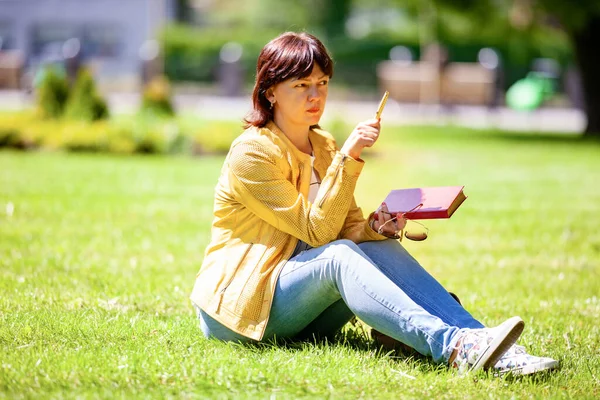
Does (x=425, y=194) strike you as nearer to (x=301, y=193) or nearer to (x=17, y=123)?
(x=301, y=193)

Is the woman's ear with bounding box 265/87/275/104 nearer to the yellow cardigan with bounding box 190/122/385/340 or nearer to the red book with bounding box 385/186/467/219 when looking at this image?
the yellow cardigan with bounding box 190/122/385/340

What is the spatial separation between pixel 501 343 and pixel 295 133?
4.13 feet

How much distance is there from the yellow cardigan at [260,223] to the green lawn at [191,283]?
21 centimetres

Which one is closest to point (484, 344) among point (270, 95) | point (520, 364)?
point (520, 364)

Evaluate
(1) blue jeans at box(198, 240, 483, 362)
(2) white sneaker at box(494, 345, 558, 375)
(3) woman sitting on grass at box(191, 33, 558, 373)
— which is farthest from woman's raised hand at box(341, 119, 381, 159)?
(2) white sneaker at box(494, 345, 558, 375)

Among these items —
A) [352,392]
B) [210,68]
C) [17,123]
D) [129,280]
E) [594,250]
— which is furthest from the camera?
[210,68]

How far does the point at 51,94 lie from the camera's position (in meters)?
15.4

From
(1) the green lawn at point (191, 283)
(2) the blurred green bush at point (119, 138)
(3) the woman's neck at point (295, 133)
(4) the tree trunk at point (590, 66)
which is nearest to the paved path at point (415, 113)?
(4) the tree trunk at point (590, 66)

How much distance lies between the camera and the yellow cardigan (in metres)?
4.01

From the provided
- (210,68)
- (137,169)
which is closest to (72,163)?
(137,169)

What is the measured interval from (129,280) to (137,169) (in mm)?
6148

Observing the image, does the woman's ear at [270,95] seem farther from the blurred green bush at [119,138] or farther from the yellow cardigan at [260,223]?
the blurred green bush at [119,138]

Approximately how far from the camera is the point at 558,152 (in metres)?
15.0

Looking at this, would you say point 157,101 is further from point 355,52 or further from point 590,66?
point 355,52
